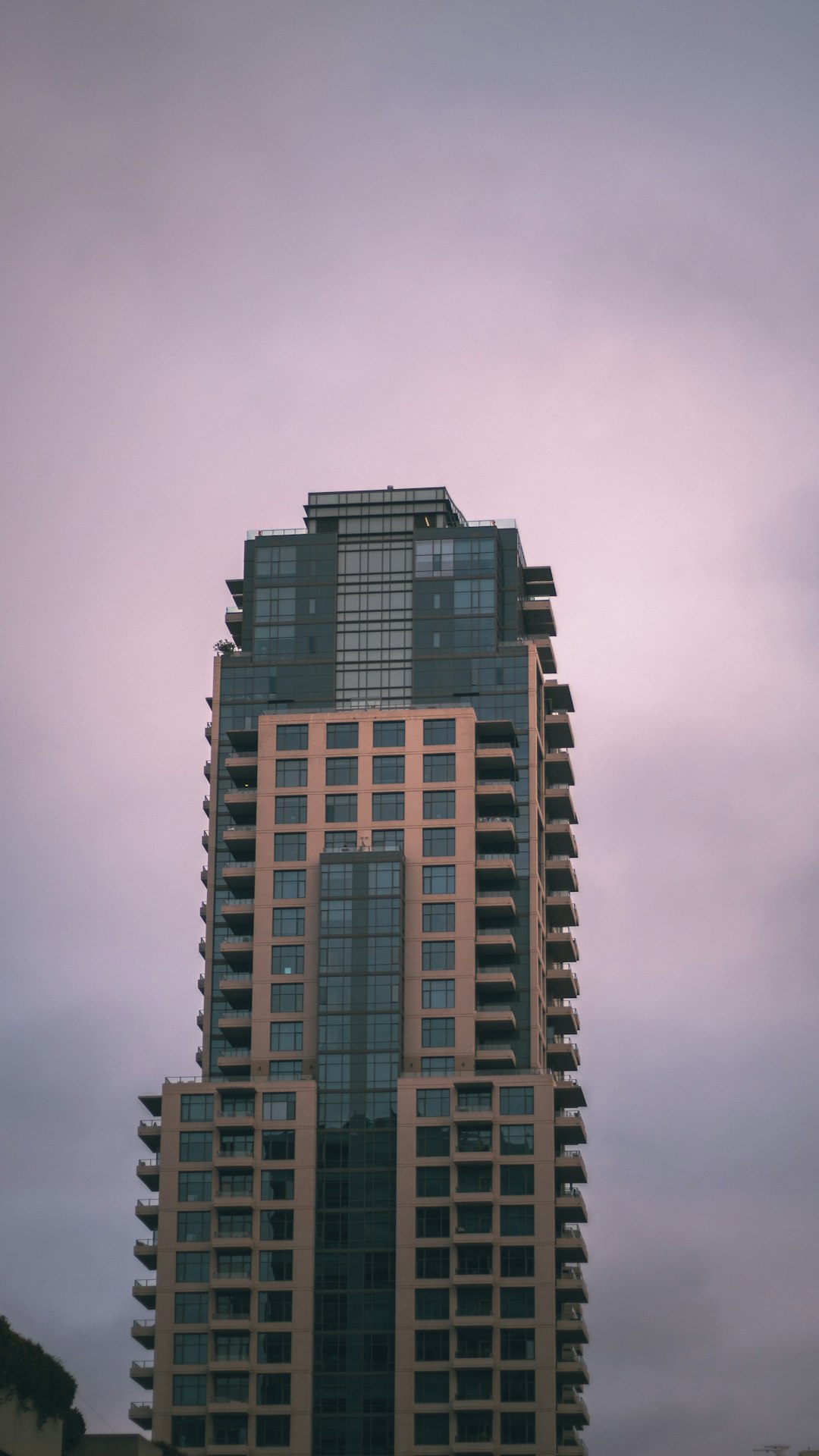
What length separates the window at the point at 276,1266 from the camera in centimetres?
16688

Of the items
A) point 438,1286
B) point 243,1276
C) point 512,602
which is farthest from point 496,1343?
point 512,602

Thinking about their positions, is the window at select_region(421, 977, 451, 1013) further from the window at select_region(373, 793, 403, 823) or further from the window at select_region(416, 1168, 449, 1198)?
the window at select_region(373, 793, 403, 823)

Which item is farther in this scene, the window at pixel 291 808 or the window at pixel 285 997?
the window at pixel 291 808

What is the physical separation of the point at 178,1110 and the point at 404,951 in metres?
20.3

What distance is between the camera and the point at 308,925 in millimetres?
178250

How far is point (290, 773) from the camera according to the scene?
183500 mm

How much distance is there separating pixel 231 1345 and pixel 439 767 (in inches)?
1806

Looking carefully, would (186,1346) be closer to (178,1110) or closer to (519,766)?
(178,1110)

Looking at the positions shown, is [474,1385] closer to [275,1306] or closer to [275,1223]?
[275,1306]

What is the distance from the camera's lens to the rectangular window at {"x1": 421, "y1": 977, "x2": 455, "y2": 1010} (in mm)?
175000

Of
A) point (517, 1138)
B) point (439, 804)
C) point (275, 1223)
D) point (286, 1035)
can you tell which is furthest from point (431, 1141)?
point (439, 804)

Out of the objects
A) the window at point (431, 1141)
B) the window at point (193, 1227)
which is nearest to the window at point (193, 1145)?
the window at point (193, 1227)

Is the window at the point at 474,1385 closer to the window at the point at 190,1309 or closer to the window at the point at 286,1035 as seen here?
the window at the point at 190,1309

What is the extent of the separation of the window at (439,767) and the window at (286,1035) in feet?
69.8
